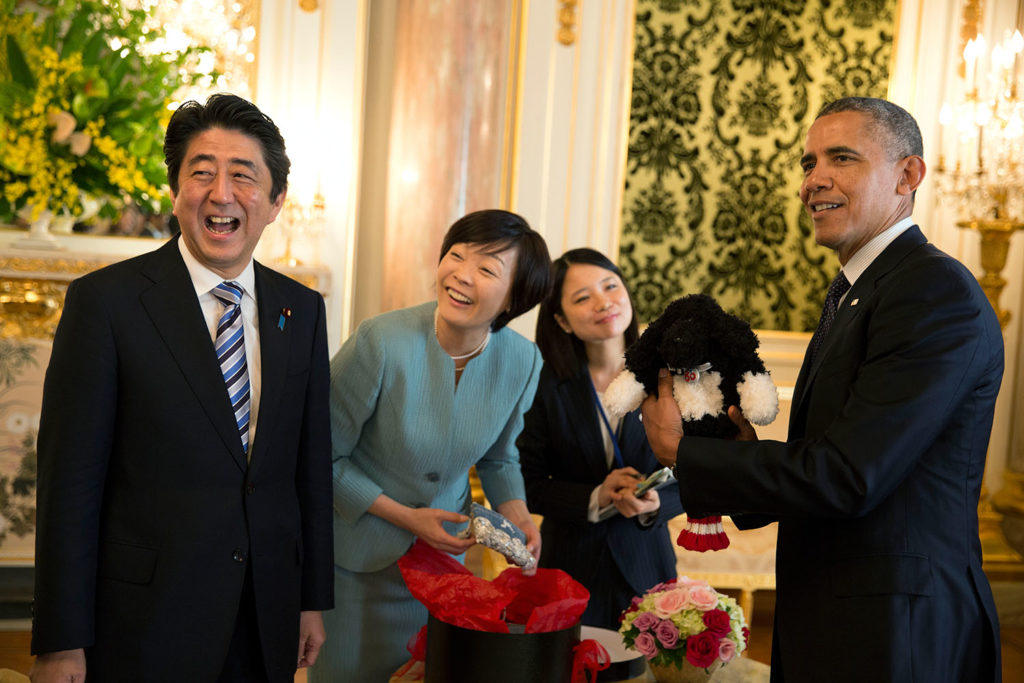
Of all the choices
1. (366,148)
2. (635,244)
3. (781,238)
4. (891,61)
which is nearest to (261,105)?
(366,148)

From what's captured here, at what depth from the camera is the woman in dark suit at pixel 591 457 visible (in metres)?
2.60

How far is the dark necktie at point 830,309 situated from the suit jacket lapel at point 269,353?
993 millimetres

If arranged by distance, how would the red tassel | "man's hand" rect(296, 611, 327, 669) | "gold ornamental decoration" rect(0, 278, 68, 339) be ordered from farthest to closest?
"gold ornamental decoration" rect(0, 278, 68, 339)
the red tassel
"man's hand" rect(296, 611, 327, 669)

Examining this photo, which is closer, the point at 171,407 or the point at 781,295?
the point at 171,407

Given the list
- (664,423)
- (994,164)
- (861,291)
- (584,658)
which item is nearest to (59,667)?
(584,658)

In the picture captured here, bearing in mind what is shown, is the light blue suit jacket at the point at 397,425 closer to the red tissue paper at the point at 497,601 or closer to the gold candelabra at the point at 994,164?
the red tissue paper at the point at 497,601

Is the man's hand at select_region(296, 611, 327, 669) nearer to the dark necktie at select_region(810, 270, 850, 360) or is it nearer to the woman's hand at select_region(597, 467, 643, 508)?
the woman's hand at select_region(597, 467, 643, 508)

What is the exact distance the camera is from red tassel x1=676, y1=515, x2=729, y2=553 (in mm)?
1985

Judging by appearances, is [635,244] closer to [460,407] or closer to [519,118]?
[519,118]

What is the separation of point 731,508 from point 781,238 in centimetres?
453

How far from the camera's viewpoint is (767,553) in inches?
160

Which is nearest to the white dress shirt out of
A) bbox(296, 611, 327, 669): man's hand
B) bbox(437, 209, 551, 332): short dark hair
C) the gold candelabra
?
bbox(437, 209, 551, 332): short dark hair

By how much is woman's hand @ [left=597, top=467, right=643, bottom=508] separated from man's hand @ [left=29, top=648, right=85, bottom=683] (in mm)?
1368

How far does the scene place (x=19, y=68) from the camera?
4207 millimetres
